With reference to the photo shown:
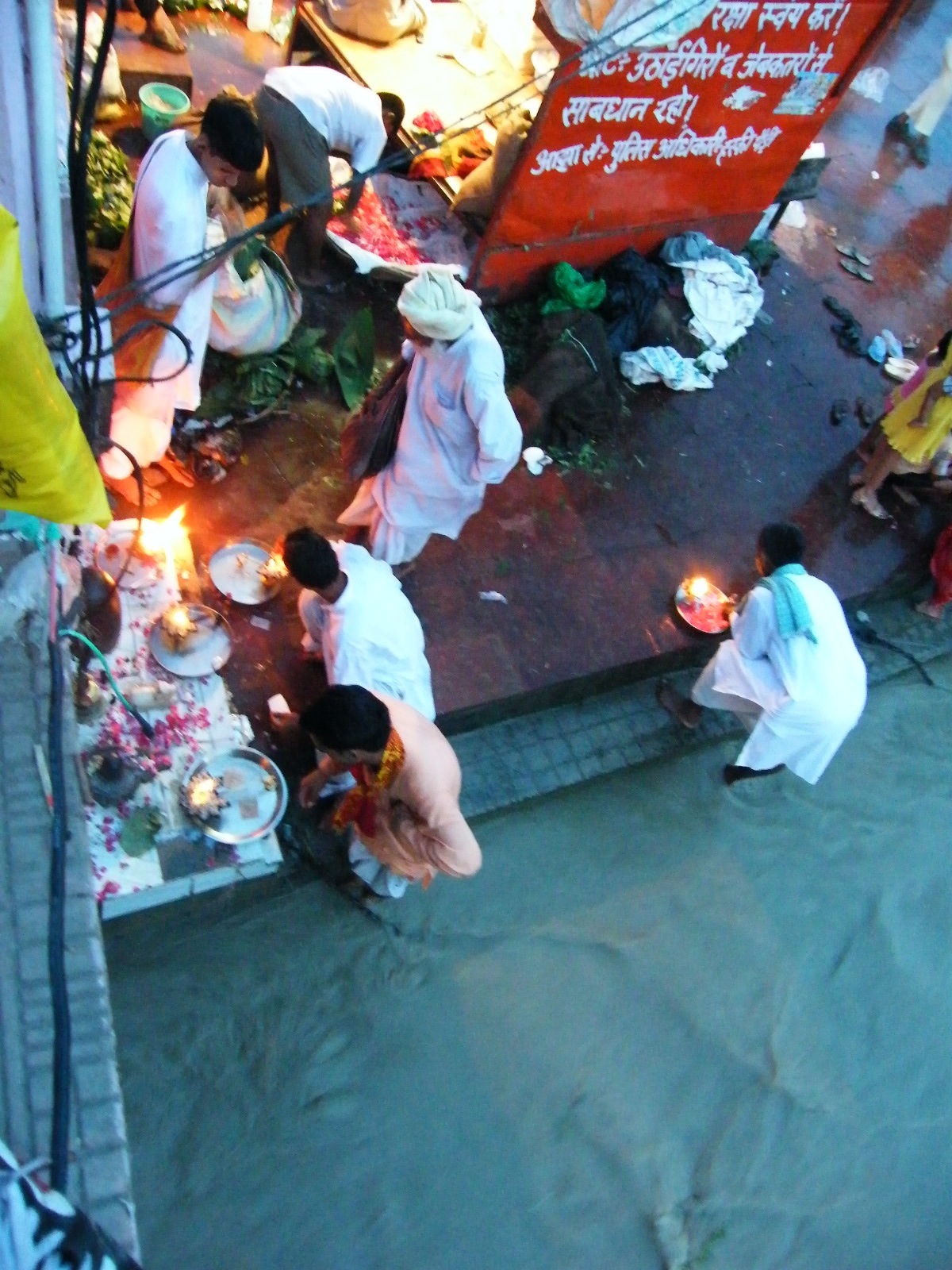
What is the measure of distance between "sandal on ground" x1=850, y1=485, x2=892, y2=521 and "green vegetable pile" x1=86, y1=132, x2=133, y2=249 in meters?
5.35

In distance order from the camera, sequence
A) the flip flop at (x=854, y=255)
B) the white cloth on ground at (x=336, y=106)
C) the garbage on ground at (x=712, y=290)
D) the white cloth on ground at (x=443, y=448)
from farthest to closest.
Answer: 1. the flip flop at (x=854, y=255)
2. the garbage on ground at (x=712, y=290)
3. the white cloth on ground at (x=336, y=106)
4. the white cloth on ground at (x=443, y=448)

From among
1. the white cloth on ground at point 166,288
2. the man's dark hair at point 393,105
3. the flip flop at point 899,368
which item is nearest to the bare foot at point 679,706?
the white cloth on ground at point 166,288

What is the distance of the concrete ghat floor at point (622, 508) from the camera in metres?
5.32

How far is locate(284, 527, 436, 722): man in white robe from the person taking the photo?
13.0 ft

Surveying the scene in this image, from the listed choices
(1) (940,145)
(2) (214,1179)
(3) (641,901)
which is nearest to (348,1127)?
(2) (214,1179)

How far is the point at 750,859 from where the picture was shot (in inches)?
219

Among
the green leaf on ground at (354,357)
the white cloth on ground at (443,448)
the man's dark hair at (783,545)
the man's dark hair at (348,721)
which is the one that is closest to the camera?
the man's dark hair at (348,721)

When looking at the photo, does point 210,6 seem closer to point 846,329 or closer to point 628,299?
point 628,299

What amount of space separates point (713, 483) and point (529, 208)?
227 centimetres

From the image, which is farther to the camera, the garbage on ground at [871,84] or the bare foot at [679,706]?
the garbage on ground at [871,84]

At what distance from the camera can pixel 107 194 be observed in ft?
18.6

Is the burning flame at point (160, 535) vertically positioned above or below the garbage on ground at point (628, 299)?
below

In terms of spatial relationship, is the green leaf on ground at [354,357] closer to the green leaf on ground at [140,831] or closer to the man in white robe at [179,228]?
the man in white robe at [179,228]

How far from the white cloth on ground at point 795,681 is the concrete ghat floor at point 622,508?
776 millimetres
